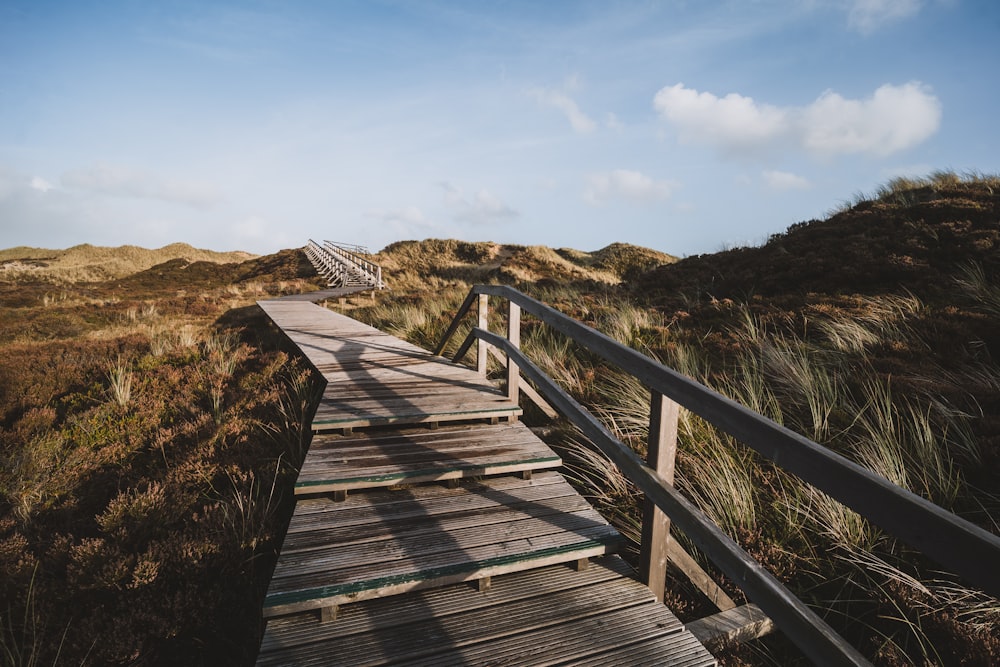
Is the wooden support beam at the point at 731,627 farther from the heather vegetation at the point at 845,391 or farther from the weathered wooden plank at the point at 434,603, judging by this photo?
the weathered wooden plank at the point at 434,603

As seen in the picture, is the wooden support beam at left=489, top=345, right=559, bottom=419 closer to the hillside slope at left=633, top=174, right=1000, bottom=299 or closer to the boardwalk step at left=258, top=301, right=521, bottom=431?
the boardwalk step at left=258, top=301, right=521, bottom=431

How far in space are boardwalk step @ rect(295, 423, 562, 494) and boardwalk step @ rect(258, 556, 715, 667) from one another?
0.91m

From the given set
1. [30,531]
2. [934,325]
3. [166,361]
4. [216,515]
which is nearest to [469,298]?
[216,515]

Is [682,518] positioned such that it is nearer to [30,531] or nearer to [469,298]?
[469,298]

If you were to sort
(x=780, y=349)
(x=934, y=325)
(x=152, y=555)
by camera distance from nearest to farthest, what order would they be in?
(x=152, y=555), (x=934, y=325), (x=780, y=349)

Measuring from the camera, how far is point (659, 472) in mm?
2186

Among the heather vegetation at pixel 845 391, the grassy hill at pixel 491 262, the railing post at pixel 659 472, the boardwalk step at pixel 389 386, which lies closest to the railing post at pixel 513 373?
the boardwalk step at pixel 389 386

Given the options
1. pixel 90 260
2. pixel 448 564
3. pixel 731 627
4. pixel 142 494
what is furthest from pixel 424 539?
pixel 90 260

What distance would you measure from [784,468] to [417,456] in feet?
8.45

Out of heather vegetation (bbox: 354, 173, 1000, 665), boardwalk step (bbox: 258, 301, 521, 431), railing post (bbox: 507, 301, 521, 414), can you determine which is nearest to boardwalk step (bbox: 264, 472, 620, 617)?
heather vegetation (bbox: 354, 173, 1000, 665)

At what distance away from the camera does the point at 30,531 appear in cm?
349

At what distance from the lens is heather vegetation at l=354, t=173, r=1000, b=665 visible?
2.24 meters

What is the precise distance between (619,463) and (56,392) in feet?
27.2

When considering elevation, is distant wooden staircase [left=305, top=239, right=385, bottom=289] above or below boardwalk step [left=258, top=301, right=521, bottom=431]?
above
